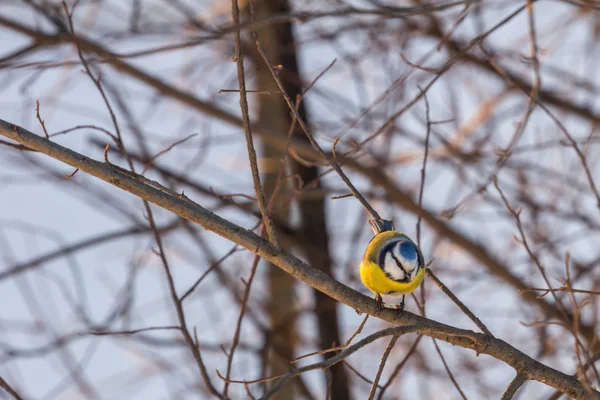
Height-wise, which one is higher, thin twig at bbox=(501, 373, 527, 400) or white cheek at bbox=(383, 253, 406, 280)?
white cheek at bbox=(383, 253, 406, 280)

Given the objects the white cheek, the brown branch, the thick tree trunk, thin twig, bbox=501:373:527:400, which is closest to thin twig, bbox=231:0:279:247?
the brown branch

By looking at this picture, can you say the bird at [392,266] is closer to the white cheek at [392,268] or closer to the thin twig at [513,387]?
the white cheek at [392,268]

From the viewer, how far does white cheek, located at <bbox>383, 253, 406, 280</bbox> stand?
5.21 feet

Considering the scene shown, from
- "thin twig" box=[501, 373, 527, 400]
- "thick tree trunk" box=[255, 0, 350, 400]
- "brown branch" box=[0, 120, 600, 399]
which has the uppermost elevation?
"thick tree trunk" box=[255, 0, 350, 400]

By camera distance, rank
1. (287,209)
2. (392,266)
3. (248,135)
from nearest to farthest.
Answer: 1. (248,135)
2. (392,266)
3. (287,209)

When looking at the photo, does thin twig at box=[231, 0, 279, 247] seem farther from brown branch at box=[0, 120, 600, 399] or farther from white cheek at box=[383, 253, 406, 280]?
white cheek at box=[383, 253, 406, 280]

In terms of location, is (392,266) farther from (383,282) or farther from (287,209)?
(287,209)

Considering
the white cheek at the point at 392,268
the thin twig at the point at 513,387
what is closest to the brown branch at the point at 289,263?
the thin twig at the point at 513,387

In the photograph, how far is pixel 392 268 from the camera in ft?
5.22

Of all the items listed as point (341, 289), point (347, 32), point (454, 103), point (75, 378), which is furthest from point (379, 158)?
point (341, 289)

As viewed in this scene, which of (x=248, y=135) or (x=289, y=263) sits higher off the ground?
(x=248, y=135)

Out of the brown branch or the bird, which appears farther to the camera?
the bird

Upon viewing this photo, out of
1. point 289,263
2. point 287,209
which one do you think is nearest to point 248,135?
point 289,263

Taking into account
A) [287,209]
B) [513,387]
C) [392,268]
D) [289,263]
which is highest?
[287,209]
